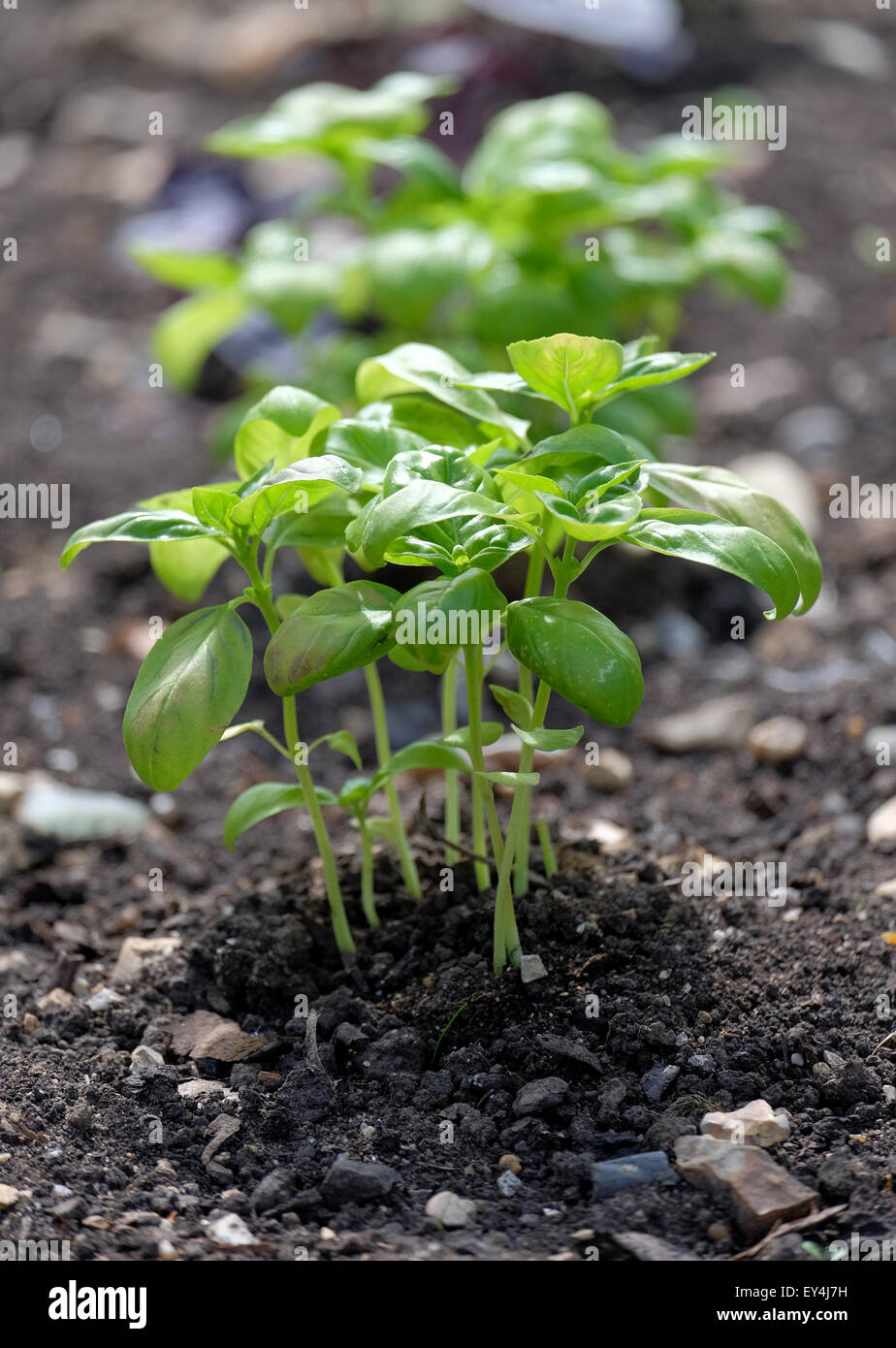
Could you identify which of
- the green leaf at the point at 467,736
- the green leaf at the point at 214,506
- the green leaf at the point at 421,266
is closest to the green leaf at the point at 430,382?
the green leaf at the point at 214,506

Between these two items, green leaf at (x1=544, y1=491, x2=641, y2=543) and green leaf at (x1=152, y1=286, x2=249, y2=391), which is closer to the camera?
green leaf at (x1=544, y1=491, x2=641, y2=543)

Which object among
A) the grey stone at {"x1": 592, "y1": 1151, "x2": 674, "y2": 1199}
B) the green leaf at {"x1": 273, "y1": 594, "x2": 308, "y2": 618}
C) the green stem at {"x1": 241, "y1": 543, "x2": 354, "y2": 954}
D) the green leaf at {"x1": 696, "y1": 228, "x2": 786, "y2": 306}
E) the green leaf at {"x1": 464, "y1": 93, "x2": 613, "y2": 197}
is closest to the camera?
the grey stone at {"x1": 592, "y1": 1151, "x2": 674, "y2": 1199}

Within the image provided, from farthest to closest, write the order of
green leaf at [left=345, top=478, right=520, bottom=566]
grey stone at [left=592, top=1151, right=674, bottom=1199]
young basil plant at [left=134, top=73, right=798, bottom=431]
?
young basil plant at [left=134, top=73, right=798, bottom=431], grey stone at [left=592, top=1151, right=674, bottom=1199], green leaf at [left=345, top=478, right=520, bottom=566]

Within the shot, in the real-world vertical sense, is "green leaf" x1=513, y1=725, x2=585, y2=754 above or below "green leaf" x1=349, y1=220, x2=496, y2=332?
below

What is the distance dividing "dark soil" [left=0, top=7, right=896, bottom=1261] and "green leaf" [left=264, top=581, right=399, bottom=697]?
0.52 meters

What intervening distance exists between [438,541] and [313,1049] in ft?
2.17

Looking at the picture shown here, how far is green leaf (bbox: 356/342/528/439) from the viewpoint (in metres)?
1.51

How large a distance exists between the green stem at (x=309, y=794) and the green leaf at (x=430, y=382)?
0.89ft

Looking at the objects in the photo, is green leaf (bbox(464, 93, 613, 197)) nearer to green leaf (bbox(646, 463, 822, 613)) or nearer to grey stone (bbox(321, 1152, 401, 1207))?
green leaf (bbox(646, 463, 822, 613))

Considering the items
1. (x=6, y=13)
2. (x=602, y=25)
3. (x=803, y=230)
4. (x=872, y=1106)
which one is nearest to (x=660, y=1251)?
(x=872, y=1106)

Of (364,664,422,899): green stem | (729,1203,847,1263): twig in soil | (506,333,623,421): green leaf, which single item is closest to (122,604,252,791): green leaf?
(364,664,422,899): green stem

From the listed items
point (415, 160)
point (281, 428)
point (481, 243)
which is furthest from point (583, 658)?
point (415, 160)

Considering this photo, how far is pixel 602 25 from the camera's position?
4.20 m

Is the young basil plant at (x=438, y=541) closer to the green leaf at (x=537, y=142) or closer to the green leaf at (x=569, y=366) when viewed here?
the green leaf at (x=569, y=366)
